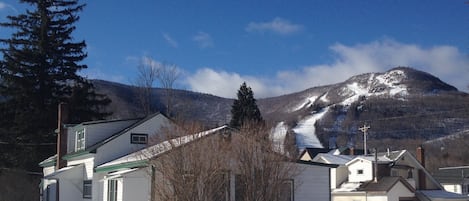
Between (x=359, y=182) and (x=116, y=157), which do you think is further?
(x=359, y=182)

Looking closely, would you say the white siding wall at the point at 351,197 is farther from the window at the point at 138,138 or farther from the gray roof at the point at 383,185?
the window at the point at 138,138

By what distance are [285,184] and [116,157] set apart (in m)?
9.65

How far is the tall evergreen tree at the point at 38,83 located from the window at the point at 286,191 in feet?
86.6

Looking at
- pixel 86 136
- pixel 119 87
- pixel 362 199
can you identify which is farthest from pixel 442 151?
pixel 86 136

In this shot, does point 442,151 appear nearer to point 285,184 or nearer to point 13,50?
point 13,50

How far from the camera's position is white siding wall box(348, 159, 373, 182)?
195 ft

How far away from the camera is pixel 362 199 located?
56.3 meters

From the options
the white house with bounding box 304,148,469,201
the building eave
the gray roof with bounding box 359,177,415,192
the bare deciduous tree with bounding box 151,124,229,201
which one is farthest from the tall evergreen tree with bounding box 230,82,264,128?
the bare deciduous tree with bounding box 151,124,229,201

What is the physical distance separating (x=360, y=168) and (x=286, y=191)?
33.6m

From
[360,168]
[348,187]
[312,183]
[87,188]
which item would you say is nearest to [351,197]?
[348,187]

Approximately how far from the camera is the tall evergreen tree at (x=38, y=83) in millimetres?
50438

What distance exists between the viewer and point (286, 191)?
2836 centimetres

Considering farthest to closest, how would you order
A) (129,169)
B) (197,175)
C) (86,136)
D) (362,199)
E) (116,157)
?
1. (362,199)
2. (86,136)
3. (116,157)
4. (129,169)
5. (197,175)

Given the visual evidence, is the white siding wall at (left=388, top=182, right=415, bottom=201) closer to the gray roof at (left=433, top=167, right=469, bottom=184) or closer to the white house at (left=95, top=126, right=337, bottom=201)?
the gray roof at (left=433, top=167, right=469, bottom=184)
